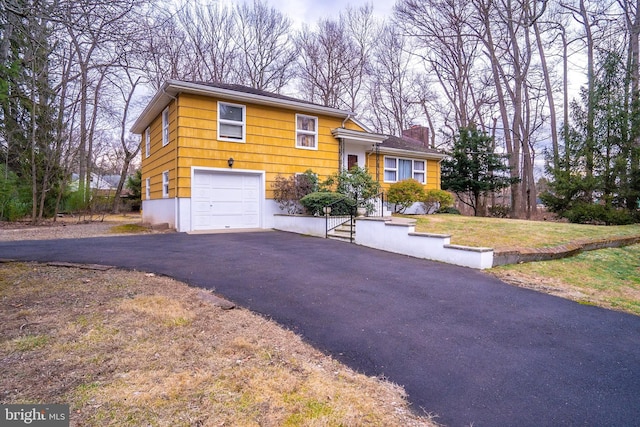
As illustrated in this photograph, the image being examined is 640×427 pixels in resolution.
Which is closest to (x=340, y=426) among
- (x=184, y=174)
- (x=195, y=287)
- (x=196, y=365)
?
(x=196, y=365)

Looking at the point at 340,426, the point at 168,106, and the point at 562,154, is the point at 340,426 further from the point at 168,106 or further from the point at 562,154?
the point at 562,154

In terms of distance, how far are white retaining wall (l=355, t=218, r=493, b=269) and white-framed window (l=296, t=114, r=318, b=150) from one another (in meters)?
5.43

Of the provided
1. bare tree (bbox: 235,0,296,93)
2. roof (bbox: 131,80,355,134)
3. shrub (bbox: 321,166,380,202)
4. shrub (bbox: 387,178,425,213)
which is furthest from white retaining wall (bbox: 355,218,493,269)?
bare tree (bbox: 235,0,296,93)

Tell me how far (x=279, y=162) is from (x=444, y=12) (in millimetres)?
14205

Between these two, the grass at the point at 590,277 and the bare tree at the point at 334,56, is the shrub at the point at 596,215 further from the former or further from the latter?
the bare tree at the point at 334,56

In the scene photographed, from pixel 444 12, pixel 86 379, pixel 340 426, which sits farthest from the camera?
pixel 444 12

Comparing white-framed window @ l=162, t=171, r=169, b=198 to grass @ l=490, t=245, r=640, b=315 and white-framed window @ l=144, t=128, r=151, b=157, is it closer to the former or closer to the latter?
white-framed window @ l=144, t=128, r=151, b=157

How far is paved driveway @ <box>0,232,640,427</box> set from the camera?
226cm

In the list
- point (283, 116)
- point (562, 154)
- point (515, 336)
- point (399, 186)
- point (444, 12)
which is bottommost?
point (515, 336)

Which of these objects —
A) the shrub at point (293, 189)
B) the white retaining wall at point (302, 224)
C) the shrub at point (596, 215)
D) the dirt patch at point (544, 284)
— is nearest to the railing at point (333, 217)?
the white retaining wall at point (302, 224)

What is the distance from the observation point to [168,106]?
12117 millimetres

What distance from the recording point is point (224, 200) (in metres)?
11.8

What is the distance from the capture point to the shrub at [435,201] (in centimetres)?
1538

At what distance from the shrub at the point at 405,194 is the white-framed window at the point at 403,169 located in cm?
196
